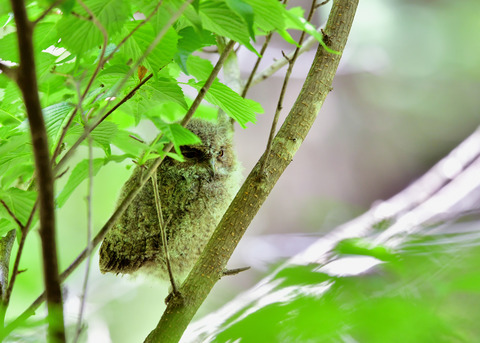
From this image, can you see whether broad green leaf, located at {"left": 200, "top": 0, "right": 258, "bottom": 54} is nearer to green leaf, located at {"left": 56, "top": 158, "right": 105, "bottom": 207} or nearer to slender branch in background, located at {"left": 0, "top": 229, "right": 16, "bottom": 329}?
green leaf, located at {"left": 56, "top": 158, "right": 105, "bottom": 207}

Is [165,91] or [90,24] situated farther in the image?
[165,91]

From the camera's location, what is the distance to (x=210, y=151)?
3.08 feet

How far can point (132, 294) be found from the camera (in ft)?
7.23

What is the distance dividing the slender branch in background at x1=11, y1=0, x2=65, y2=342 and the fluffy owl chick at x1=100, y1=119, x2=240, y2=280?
478 mm

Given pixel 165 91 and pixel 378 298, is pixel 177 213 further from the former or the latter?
pixel 378 298

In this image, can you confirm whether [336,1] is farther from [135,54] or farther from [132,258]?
[132,258]

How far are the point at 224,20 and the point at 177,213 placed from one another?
0.47m

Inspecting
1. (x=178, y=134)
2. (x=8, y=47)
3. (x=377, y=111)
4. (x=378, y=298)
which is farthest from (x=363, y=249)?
(x=377, y=111)

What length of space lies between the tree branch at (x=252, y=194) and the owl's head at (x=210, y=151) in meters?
0.17

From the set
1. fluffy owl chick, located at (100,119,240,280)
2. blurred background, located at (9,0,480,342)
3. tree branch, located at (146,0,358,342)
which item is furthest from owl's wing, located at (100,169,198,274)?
blurred background, located at (9,0,480,342)

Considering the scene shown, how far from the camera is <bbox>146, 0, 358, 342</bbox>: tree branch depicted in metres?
0.73

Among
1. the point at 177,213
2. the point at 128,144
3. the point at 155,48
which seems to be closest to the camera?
the point at 155,48

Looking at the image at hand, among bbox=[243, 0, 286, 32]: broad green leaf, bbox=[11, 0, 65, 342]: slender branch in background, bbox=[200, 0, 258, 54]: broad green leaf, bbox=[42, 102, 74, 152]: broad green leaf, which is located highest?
bbox=[42, 102, 74, 152]: broad green leaf

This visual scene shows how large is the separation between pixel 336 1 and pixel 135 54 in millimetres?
435
